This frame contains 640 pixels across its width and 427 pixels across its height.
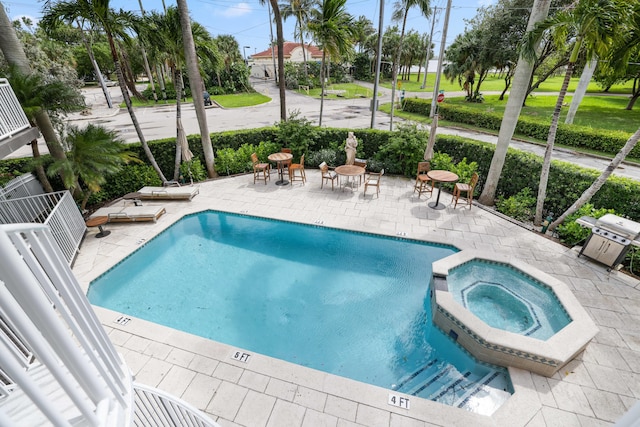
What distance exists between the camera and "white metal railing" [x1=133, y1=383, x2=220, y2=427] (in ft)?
9.06

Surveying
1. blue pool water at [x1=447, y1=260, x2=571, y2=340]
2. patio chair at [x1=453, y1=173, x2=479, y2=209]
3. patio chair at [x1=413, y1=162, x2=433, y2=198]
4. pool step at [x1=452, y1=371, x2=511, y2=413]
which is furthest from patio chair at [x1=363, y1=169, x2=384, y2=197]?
pool step at [x1=452, y1=371, x2=511, y2=413]

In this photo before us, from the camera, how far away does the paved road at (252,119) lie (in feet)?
57.9

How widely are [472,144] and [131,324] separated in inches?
503

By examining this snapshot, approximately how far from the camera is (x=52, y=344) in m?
1.50

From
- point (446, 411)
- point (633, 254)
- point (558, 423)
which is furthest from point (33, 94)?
point (633, 254)

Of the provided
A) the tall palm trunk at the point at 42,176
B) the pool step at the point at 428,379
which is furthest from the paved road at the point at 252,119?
the pool step at the point at 428,379

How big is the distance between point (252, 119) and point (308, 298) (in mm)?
21314

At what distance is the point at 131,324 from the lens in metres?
5.96

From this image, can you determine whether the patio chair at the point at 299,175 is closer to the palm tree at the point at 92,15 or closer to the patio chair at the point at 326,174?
the patio chair at the point at 326,174

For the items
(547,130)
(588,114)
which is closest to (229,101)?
(547,130)

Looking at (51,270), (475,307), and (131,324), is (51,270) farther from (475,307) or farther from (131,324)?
(475,307)

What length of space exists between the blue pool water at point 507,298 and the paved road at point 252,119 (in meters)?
12.1

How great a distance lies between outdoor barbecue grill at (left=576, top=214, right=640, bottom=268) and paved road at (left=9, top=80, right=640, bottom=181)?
968 cm

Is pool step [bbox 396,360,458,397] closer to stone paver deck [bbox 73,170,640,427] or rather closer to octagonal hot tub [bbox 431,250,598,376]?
stone paver deck [bbox 73,170,640,427]
